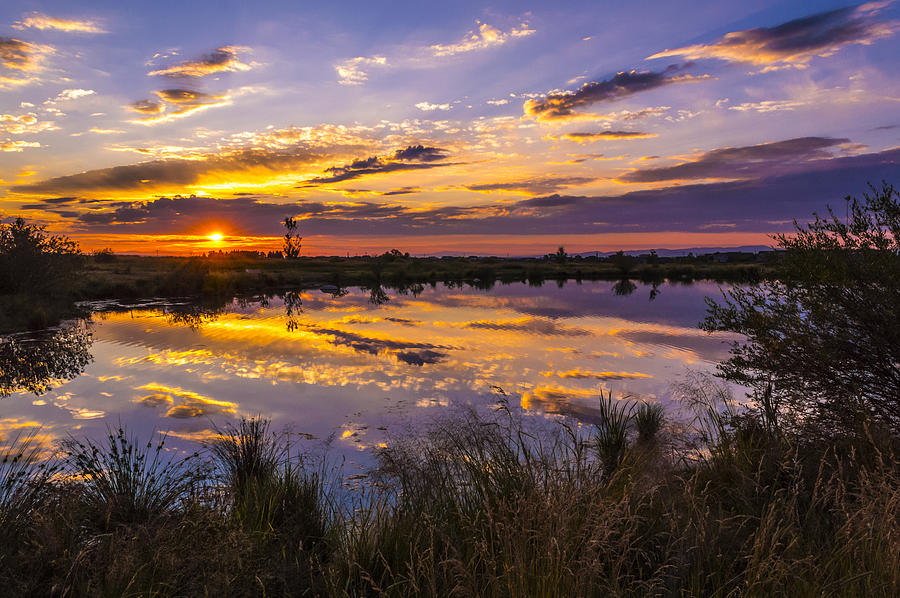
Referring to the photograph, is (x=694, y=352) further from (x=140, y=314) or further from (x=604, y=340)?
(x=140, y=314)

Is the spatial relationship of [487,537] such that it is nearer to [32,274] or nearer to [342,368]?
[342,368]

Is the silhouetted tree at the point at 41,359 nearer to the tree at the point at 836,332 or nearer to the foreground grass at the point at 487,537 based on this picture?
the foreground grass at the point at 487,537

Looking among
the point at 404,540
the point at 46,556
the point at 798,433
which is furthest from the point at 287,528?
the point at 798,433

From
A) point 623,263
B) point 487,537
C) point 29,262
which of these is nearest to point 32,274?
point 29,262

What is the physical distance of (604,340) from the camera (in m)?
20.9

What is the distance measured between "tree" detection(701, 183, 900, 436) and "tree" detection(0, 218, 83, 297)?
34.9m

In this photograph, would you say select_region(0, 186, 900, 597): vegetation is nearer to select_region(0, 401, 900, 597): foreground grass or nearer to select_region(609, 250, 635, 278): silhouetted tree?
select_region(0, 401, 900, 597): foreground grass

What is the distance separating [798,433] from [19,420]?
50.1 ft

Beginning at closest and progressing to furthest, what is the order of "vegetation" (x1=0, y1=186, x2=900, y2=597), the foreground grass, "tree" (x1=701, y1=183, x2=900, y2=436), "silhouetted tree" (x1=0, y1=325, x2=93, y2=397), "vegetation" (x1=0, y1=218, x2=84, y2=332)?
the foreground grass < "vegetation" (x1=0, y1=186, x2=900, y2=597) < "tree" (x1=701, y1=183, x2=900, y2=436) < "silhouetted tree" (x1=0, y1=325, x2=93, y2=397) < "vegetation" (x1=0, y1=218, x2=84, y2=332)

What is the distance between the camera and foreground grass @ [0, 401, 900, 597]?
308 centimetres

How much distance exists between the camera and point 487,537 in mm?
4250

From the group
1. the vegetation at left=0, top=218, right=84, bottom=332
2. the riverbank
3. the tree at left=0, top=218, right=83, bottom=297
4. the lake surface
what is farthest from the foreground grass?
the tree at left=0, top=218, right=83, bottom=297

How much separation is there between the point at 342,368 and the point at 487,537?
1206cm

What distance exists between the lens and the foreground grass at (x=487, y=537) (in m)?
3.08
